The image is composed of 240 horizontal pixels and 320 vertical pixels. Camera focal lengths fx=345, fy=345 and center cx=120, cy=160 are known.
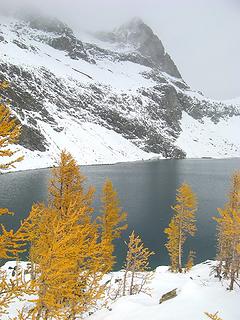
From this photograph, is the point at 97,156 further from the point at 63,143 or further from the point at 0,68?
the point at 0,68

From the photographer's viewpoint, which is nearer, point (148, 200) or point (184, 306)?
point (184, 306)

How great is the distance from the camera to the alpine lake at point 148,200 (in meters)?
59.0

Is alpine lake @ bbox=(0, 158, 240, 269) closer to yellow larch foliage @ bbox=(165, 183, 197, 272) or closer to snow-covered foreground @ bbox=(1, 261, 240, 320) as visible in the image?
yellow larch foliage @ bbox=(165, 183, 197, 272)

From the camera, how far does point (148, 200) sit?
91.9 m

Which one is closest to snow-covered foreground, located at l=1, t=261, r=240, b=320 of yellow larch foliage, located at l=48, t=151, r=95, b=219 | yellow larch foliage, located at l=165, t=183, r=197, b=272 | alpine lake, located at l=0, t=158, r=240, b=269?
yellow larch foliage, located at l=48, t=151, r=95, b=219

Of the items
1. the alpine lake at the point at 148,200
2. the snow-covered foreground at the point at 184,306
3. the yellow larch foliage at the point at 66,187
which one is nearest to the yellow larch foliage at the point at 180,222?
the alpine lake at the point at 148,200

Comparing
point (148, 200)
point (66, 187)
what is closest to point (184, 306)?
point (66, 187)

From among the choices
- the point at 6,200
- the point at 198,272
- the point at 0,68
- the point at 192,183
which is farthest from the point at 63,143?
the point at 198,272

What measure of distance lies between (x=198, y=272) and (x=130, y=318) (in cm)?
2449

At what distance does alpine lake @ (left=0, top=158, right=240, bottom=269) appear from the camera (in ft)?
193

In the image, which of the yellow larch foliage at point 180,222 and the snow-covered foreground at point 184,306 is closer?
the snow-covered foreground at point 184,306

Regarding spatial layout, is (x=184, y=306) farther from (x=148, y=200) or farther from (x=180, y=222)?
(x=148, y=200)

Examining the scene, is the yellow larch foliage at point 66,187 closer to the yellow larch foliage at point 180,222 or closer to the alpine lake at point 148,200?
→ the yellow larch foliage at point 180,222

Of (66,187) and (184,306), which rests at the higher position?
(66,187)
